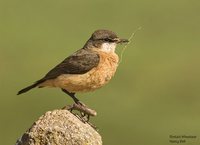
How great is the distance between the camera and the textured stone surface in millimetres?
10086

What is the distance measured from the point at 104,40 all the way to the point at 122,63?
18.7 m

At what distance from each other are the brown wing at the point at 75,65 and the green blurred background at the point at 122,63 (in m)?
9.86

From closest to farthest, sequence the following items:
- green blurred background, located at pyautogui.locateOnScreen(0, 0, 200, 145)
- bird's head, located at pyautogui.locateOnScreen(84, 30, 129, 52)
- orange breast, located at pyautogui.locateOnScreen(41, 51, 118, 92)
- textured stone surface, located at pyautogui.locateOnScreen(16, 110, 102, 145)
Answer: textured stone surface, located at pyautogui.locateOnScreen(16, 110, 102, 145) → orange breast, located at pyautogui.locateOnScreen(41, 51, 118, 92) → bird's head, located at pyautogui.locateOnScreen(84, 30, 129, 52) → green blurred background, located at pyautogui.locateOnScreen(0, 0, 200, 145)

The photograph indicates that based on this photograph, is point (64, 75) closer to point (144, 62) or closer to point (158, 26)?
point (144, 62)

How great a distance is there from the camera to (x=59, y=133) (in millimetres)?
10117

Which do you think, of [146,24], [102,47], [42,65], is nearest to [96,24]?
[146,24]

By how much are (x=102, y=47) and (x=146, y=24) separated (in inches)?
1025

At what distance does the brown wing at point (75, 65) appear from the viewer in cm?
1351

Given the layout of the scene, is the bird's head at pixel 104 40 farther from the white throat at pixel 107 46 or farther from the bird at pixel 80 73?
the bird at pixel 80 73

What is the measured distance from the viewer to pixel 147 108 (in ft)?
95.0

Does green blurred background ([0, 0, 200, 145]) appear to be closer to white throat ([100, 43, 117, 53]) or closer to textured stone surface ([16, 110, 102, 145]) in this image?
white throat ([100, 43, 117, 53])

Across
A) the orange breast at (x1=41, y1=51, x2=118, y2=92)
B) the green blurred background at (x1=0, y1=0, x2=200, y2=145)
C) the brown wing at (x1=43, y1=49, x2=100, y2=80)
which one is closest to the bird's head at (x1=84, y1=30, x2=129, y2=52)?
the brown wing at (x1=43, y1=49, x2=100, y2=80)

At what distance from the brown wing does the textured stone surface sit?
302 centimetres

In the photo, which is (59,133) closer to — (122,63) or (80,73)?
(80,73)
